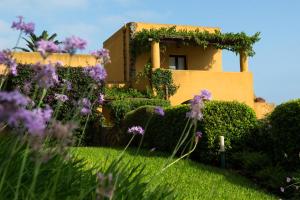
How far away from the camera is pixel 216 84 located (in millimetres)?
27797

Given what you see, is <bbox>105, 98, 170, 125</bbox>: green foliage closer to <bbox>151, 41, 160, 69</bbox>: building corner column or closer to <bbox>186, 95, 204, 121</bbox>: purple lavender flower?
<bbox>151, 41, 160, 69</bbox>: building corner column

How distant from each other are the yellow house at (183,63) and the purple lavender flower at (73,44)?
24445mm

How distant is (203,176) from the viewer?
419 inches

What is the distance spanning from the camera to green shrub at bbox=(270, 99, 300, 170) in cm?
1084

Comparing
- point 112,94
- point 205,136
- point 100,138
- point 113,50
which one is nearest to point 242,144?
point 205,136

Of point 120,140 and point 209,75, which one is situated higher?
→ point 209,75

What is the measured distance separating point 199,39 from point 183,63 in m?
2.66

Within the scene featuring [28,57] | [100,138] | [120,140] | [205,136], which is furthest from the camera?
[28,57]

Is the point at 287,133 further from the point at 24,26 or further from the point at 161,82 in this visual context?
the point at 161,82

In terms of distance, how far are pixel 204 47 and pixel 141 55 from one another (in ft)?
11.3

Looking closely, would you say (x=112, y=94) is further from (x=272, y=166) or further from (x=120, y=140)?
(x=272, y=166)

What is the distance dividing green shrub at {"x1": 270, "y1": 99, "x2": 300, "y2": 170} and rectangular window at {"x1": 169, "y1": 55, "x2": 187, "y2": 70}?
18.9m

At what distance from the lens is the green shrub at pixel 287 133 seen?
35.6 ft

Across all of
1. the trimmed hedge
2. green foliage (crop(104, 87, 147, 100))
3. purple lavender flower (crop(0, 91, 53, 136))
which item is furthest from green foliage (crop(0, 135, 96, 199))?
green foliage (crop(104, 87, 147, 100))
